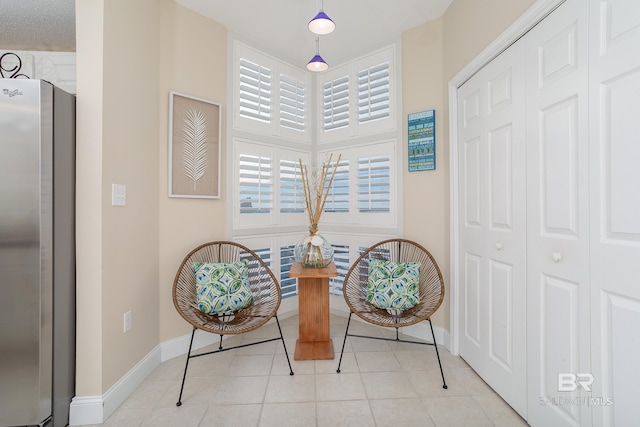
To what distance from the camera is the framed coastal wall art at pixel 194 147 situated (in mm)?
2266

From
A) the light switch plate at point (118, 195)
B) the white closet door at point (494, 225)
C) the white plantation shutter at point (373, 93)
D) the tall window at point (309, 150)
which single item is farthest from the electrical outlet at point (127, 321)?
the white plantation shutter at point (373, 93)

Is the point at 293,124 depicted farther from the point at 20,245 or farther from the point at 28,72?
the point at 20,245

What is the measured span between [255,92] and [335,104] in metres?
0.87

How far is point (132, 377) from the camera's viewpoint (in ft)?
6.02

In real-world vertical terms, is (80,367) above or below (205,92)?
below

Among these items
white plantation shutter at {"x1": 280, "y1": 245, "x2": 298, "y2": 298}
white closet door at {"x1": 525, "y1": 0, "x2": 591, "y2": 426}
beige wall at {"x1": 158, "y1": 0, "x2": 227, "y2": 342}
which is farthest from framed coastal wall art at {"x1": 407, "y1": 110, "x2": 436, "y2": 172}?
beige wall at {"x1": 158, "y1": 0, "x2": 227, "y2": 342}

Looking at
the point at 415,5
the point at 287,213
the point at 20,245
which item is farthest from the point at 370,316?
the point at 415,5

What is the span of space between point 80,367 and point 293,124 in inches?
103

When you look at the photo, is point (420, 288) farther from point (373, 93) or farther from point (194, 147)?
point (194, 147)

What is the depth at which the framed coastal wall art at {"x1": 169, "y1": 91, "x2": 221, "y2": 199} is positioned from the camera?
7.43ft

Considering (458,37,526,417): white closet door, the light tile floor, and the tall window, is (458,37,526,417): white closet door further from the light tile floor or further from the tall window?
the tall window

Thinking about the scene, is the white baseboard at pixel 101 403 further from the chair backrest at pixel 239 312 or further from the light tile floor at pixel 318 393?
the chair backrest at pixel 239 312

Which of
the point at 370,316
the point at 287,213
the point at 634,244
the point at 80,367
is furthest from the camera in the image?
the point at 287,213

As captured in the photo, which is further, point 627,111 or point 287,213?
point 287,213
